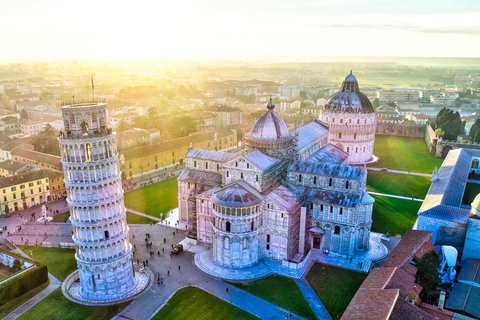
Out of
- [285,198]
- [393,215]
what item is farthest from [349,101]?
[285,198]

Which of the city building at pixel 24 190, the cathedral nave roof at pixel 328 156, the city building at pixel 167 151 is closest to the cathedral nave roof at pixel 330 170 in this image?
the cathedral nave roof at pixel 328 156

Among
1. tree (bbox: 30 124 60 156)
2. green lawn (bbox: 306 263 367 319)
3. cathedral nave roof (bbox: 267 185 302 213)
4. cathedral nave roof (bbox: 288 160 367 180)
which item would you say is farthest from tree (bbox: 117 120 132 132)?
green lawn (bbox: 306 263 367 319)

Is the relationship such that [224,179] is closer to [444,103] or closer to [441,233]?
[441,233]

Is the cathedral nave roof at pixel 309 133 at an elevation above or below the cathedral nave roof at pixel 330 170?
above

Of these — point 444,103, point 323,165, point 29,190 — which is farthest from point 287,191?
point 444,103

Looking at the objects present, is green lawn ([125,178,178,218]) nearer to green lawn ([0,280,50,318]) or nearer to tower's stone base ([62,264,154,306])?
tower's stone base ([62,264,154,306])

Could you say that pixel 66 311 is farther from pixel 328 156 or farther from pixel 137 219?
pixel 328 156

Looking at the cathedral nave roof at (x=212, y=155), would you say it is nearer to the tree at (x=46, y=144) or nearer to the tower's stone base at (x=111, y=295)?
the tower's stone base at (x=111, y=295)
